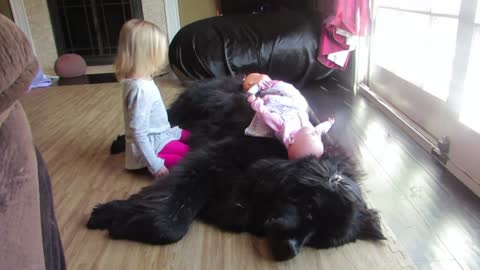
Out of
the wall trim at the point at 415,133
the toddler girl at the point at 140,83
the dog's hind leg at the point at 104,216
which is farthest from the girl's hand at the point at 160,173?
the wall trim at the point at 415,133

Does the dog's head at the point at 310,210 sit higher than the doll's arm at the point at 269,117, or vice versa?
the doll's arm at the point at 269,117

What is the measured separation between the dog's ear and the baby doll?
0.25 m

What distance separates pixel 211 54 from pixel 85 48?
7.37 feet

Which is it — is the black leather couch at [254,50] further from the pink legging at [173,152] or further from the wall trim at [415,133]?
the pink legging at [173,152]

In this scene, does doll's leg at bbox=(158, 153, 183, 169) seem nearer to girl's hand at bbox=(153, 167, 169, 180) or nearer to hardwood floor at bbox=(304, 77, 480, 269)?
girl's hand at bbox=(153, 167, 169, 180)

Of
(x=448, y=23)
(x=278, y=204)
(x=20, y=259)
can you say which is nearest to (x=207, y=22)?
(x=448, y=23)

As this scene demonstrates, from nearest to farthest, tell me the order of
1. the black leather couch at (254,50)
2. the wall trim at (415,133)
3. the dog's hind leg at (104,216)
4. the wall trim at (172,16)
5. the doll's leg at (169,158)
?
1. the dog's hind leg at (104,216)
2. the wall trim at (415,133)
3. the doll's leg at (169,158)
4. the black leather couch at (254,50)
5. the wall trim at (172,16)

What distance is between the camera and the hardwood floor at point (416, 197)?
1.23m

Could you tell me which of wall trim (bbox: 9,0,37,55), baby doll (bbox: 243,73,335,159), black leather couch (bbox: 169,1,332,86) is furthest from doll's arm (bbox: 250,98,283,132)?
wall trim (bbox: 9,0,37,55)

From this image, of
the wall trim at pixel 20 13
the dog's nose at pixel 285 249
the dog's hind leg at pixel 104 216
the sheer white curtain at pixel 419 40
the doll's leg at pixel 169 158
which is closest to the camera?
the dog's nose at pixel 285 249

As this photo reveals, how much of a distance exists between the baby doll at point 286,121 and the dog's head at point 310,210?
10 centimetres

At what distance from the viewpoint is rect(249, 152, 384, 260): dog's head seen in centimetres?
122

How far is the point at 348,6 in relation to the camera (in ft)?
8.29

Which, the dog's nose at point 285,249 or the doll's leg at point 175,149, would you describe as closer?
the dog's nose at point 285,249
